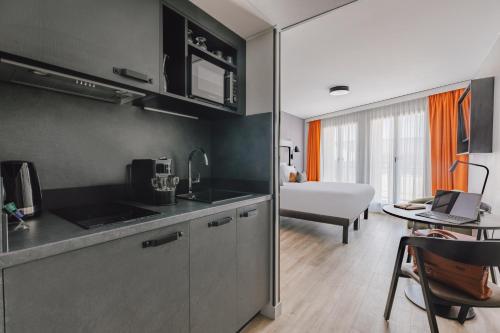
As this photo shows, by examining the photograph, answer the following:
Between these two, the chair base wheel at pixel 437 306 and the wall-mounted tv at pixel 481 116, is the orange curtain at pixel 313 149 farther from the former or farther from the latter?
the chair base wheel at pixel 437 306

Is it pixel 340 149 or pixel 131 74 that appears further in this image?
pixel 340 149

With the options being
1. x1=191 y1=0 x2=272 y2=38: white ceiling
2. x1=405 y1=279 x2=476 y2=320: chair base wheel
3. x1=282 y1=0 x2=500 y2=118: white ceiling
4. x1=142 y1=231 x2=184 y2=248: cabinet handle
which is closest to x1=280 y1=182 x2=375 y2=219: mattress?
x1=405 y1=279 x2=476 y2=320: chair base wheel

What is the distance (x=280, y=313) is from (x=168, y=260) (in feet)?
3.91

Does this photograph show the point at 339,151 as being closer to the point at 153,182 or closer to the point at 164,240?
the point at 153,182

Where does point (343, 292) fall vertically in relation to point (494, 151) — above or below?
below

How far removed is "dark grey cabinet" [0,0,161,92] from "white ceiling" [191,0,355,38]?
1.38ft

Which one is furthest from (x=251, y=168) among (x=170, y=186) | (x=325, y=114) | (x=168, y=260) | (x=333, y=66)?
(x=325, y=114)

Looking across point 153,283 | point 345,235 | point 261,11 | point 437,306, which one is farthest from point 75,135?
point 345,235

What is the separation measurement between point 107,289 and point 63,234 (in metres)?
0.26

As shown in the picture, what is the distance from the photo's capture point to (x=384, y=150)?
539 centimetres

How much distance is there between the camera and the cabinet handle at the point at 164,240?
96 cm

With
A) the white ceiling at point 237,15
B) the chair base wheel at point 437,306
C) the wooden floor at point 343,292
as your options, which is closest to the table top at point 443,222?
the chair base wheel at point 437,306

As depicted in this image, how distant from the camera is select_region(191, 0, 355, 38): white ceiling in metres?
1.45

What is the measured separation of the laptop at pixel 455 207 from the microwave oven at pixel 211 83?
1845 millimetres
